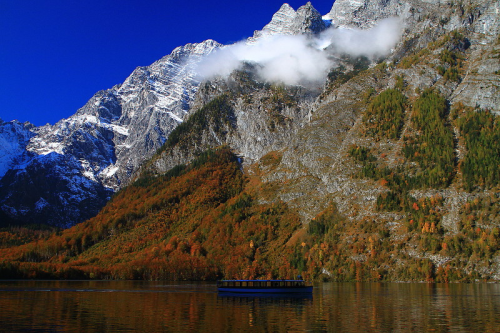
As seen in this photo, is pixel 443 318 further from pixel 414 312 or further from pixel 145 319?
pixel 145 319

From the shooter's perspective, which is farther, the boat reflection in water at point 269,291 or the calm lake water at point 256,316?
the boat reflection in water at point 269,291

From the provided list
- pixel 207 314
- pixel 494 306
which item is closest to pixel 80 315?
pixel 207 314

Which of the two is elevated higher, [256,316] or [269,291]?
[256,316]

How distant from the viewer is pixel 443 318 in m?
83.9

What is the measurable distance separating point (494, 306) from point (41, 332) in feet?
310

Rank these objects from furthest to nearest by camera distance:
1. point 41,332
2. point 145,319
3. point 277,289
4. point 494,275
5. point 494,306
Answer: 1. point 494,275
2. point 277,289
3. point 494,306
4. point 145,319
5. point 41,332

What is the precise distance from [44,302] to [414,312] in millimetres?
92481

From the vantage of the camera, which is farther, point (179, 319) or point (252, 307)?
point (252, 307)

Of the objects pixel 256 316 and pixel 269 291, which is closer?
pixel 256 316

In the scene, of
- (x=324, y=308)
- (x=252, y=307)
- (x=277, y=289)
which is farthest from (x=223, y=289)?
(x=324, y=308)

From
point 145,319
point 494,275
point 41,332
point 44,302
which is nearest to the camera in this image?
point 41,332

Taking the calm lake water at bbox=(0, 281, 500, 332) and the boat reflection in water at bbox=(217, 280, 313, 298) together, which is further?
the boat reflection in water at bbox=(217, 280, 313, 298)

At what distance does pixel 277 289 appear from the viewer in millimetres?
143000

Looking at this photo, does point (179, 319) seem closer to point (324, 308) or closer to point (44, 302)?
point (324, 308)
